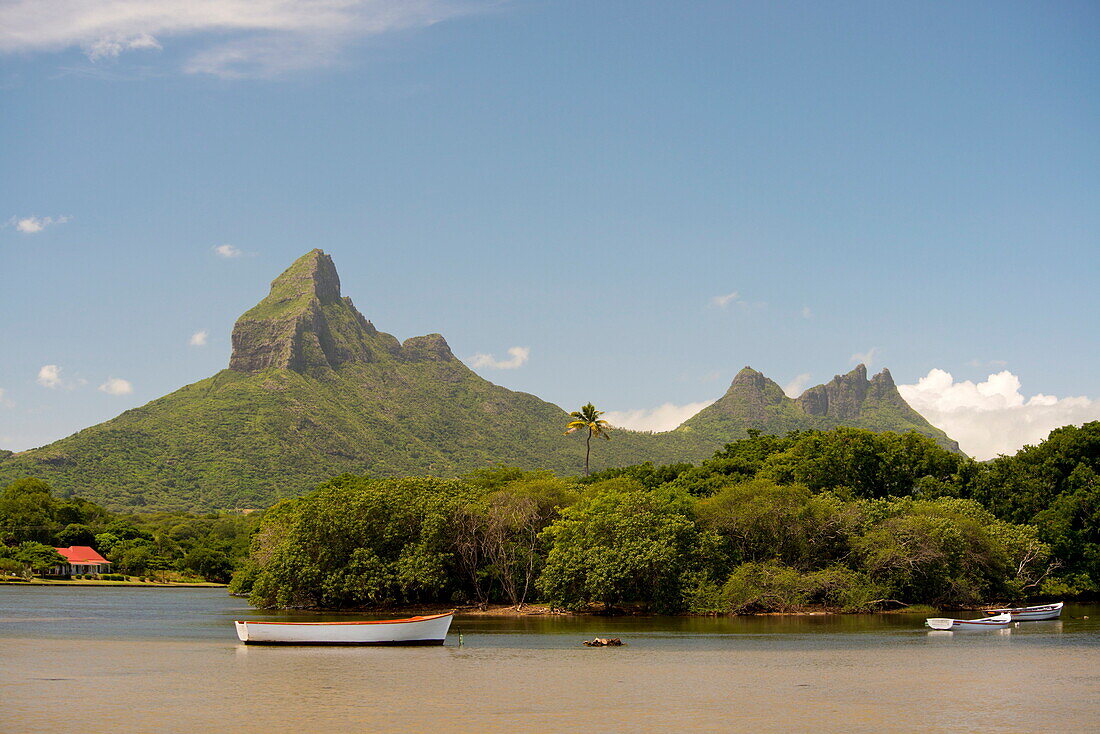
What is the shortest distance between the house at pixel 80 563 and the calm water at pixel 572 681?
78422 millimetres

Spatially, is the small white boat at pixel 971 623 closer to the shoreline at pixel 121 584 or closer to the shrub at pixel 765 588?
the shrub at pixel 765 588

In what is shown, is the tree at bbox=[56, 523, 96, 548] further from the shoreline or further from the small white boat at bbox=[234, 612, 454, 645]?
the small white boat at bbox=[234, 612, 454, 645]

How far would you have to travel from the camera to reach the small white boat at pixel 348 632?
4547 cm

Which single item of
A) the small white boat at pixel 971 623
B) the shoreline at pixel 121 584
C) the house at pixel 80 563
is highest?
the house at pixel 80 563

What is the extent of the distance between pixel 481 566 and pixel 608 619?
35.0 ft

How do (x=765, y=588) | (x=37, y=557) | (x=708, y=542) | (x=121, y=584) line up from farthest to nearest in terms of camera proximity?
(x=121, y=584), (x=37, y=557), (x=708, y=542), (x=765, y=588)

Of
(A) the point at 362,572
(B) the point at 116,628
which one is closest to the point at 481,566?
(A) the point at 362,572

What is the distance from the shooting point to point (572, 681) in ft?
110

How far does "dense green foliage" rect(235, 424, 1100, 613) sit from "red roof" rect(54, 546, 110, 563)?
6965 centimetres

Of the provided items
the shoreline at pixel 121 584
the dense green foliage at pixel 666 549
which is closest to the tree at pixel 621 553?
the dense green foliage at pixel 666 549

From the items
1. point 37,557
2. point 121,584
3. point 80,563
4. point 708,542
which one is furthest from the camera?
point 80,563

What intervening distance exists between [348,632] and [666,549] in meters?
22.6

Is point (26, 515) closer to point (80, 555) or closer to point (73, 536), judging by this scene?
point (73, 536)

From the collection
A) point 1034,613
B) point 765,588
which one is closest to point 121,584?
point 765,588
